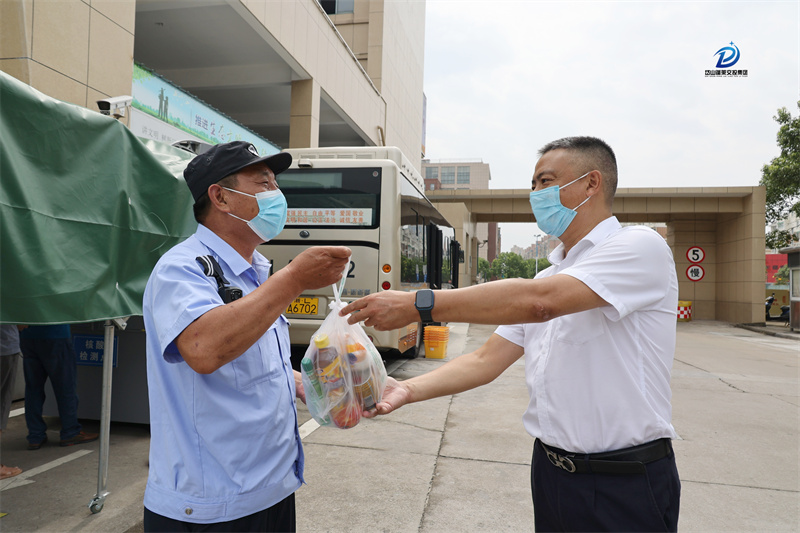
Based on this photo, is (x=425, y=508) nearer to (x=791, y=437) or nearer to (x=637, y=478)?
(x=637, y=478)

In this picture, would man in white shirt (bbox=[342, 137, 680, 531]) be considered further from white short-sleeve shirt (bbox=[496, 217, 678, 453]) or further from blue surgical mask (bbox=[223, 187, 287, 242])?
blue surgical mask (bbox=[223, 187, 287, 242])

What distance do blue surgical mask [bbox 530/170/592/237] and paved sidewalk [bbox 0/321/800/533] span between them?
226 centimetres

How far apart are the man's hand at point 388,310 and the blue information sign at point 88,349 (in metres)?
4.34

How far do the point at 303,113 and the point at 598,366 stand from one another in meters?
13.5

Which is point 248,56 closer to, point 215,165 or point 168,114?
point 168,114

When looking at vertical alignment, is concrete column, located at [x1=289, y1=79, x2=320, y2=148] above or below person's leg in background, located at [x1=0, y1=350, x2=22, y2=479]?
above

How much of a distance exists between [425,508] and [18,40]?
623cm

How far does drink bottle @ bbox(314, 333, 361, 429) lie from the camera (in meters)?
1.80

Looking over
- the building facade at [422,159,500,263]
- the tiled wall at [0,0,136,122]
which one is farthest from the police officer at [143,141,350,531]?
the building facade at [422,159,500,263]

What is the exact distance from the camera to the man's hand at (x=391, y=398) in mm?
1940

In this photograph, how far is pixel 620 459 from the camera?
1694 millimetres

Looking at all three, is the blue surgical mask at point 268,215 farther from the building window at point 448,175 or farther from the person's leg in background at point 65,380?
the building window at point 448,175

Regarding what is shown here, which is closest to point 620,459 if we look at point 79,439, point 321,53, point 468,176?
point 79,439

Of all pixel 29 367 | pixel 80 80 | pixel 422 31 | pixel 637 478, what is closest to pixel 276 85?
pixel 80 80
